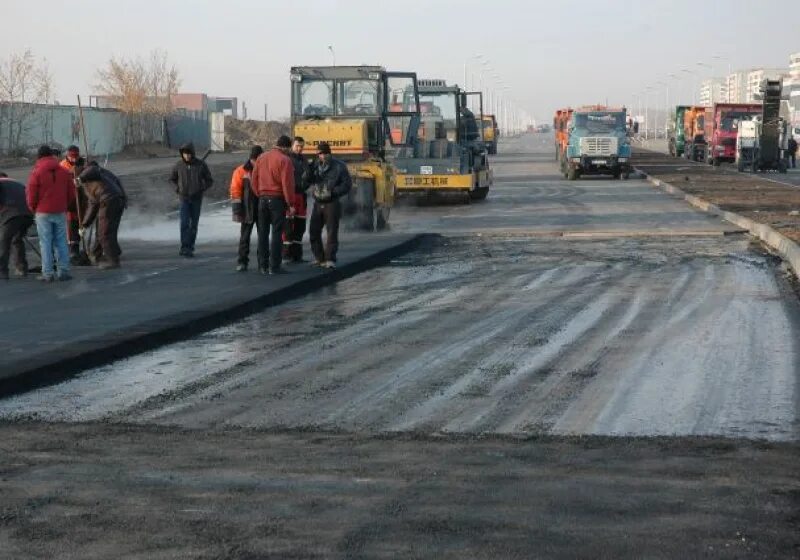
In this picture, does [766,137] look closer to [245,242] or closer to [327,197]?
[327,197]

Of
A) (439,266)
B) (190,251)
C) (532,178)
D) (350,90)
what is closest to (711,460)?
(439,266)

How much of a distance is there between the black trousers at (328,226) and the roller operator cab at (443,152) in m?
15.8

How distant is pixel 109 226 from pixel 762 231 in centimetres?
1179

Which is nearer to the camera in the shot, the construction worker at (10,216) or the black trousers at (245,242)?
the construction worker at (10,216)

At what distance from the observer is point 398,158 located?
3488 centimetres

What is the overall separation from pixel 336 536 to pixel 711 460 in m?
2.49

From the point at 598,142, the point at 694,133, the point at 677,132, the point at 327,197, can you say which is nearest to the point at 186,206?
the point at 327,197

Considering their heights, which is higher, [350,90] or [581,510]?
[350,90]

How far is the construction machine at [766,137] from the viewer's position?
57.8 meters

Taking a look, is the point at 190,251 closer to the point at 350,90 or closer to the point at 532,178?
the point at 350,90

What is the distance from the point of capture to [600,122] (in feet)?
165

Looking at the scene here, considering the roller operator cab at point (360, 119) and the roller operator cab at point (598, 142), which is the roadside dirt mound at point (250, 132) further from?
the roller operator cab at point (360, 119)

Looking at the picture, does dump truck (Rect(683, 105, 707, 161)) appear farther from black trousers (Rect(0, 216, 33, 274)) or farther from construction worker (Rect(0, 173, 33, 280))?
construction worker (Rect(0, 173, 33, 280))

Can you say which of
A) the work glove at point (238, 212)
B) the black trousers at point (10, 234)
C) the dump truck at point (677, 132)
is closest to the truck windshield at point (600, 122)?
the dump truck at point (677, 132)
